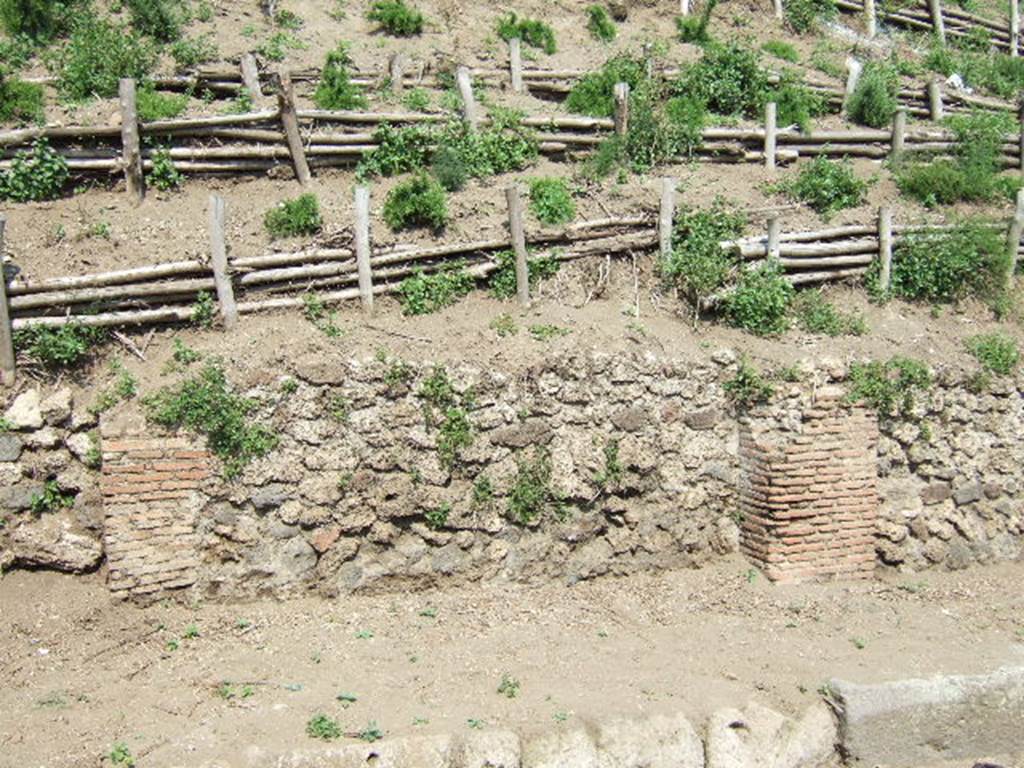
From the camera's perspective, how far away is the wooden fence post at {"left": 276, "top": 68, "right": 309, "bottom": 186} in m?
8.70

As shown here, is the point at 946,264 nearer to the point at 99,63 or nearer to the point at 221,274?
the point at 221,274

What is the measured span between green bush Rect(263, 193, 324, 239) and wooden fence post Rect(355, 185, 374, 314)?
533 mm

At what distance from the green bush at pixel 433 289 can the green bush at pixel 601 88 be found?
116 inches

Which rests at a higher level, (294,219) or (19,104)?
(19,104)

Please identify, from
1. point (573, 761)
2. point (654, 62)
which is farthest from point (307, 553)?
point (654, 62)

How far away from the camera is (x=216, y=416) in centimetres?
694

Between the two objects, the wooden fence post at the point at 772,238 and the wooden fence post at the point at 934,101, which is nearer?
the wooden fence post at the point at 772,238

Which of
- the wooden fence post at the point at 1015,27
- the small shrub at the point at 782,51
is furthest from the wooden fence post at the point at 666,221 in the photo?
the wooden fence post at the point at 1015,27

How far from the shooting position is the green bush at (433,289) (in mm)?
8117

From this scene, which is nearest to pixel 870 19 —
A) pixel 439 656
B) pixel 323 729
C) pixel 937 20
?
pixel 937 20

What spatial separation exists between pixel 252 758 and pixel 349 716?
2.15 feet

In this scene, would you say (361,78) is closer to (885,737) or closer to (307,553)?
(307,553)

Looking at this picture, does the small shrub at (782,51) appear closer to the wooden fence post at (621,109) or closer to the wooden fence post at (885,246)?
the wooden fence post at (621,109)

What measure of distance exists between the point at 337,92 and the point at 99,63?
84.9 inches
